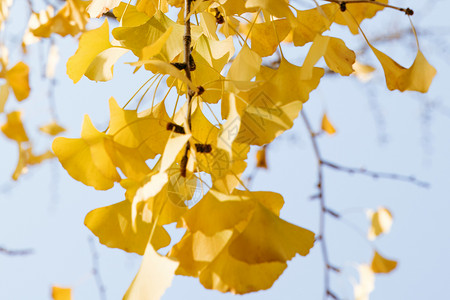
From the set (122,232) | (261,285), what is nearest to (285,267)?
(261,285)

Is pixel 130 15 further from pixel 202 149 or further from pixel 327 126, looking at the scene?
pixel 327 126

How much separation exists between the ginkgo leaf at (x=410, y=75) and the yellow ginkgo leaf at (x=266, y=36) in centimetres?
8

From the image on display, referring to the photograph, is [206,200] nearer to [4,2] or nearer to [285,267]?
[285,267]

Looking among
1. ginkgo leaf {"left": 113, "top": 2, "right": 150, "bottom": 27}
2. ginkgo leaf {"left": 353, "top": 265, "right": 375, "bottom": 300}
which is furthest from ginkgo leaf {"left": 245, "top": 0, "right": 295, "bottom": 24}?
ginkgo leaf {"left": 353, "top": 265, "right": 375, "bottom": 300}

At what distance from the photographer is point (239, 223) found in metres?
0.29

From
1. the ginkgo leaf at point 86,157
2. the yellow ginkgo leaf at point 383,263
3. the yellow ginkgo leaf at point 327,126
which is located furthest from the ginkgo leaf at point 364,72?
the ginkgo leaf at point 86,157

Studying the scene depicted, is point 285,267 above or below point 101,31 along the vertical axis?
below

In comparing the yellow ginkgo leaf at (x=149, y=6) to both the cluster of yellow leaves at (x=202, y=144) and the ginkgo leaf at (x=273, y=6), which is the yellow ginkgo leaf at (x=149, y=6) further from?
the ginkgo leaf at (x=273, y=6)

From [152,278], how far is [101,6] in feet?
0.70

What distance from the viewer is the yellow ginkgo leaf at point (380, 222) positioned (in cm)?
109

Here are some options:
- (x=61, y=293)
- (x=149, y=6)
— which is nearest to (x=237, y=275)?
(x=149, y=6)

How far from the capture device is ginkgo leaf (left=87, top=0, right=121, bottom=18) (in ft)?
1.21

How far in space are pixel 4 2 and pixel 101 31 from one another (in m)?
0.36

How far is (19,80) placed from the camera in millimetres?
628
